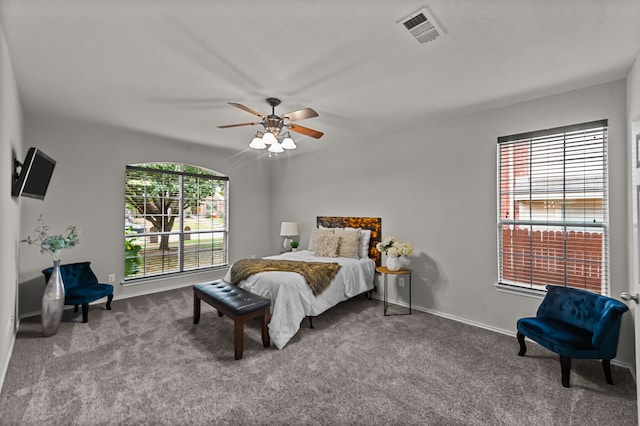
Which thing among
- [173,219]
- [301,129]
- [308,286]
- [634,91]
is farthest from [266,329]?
[634,91]

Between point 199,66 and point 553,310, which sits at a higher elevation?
point 199,66

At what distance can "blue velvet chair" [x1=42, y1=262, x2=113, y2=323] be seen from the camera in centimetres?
337

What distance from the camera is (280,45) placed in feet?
6.79

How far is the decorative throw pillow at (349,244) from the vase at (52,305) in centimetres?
334

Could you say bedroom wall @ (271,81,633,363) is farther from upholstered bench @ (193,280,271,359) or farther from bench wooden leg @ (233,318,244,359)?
bench wooden leg @ (233,318,244,359)

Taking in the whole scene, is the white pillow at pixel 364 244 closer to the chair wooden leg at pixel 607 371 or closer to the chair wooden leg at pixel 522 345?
the chair wooden leg at pixel 522 345

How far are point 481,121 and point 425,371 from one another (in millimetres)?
2775

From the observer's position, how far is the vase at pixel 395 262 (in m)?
3.77

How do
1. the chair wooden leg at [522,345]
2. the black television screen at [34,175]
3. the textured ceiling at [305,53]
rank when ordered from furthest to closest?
the chair wooden leg at [522,345], the black television screen at [34,175], the textured ceiling at [305,53]

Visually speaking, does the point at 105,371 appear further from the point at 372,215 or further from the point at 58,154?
the point at 372,215

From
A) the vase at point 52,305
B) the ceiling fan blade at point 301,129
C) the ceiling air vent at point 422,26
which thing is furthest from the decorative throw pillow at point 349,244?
the vase at point 52,305

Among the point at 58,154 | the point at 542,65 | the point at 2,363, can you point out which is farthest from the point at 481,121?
the point at 58,154

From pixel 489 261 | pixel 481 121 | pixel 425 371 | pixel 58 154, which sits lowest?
pixel 425 371

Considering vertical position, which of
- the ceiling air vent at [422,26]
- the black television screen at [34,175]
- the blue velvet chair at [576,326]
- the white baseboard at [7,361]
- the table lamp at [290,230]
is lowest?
the white baseboard at [7,361]
